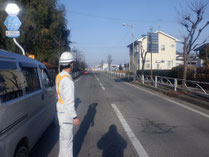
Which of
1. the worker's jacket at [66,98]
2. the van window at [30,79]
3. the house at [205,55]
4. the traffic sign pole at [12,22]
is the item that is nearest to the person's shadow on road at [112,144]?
the worker's jacket at [66,98]

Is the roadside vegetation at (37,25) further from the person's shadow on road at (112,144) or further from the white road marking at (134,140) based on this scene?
the person's shadow on road at (112,144)

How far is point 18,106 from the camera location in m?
3.09

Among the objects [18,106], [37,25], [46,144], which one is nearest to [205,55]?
[37,25]

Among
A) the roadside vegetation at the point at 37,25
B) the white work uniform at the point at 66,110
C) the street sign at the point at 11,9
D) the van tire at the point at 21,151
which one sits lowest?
the van tire at the point at 21,151

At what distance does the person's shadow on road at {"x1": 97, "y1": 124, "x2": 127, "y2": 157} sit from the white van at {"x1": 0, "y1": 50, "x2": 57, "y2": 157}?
1.43 meters

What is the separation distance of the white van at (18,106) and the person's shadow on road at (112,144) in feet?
4.69

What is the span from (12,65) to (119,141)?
2.97 metres

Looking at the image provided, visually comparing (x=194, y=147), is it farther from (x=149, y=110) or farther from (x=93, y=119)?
(x=149, y=110)

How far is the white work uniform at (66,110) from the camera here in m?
3.12

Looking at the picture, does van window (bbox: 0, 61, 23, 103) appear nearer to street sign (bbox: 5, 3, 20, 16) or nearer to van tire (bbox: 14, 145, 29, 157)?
van tire (bbox: 14, 145, 29, 157)

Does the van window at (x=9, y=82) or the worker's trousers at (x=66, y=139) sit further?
the worker's trousers at (x=66, y=139)

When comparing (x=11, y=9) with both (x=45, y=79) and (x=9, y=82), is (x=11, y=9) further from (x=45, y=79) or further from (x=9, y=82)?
(x=9, y=82)

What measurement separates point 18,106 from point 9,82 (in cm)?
39

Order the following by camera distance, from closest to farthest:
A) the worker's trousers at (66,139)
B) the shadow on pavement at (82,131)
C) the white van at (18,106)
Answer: the white van at (18,106), the worker's trousers at (66,139), the shadow on pavement at (82,131)
